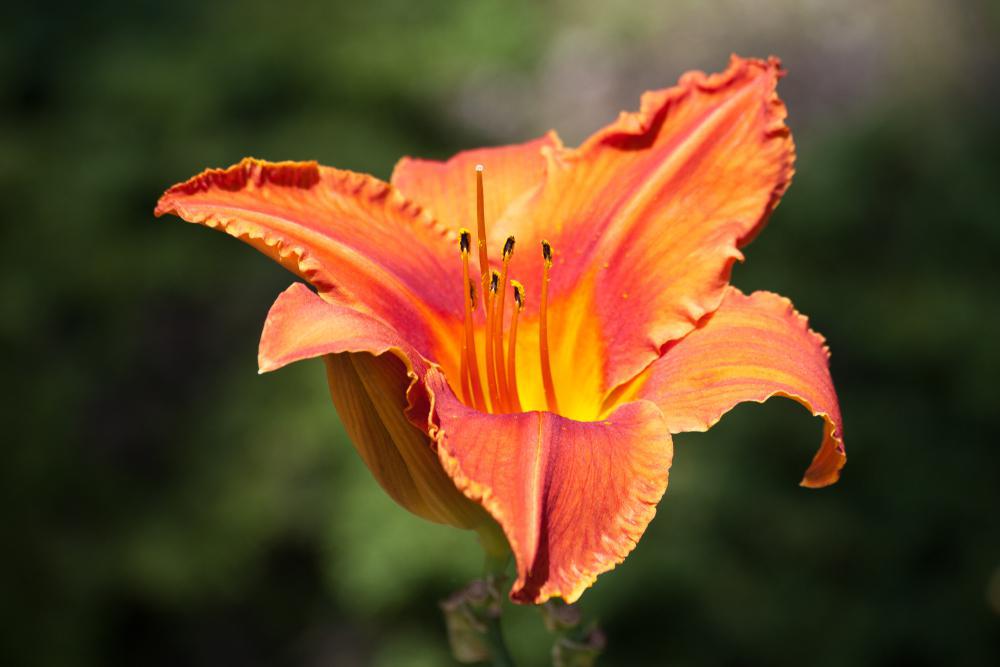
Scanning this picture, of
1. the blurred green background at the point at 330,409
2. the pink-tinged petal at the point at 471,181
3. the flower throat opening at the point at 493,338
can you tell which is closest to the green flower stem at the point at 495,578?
the flower throat opening at the point at 493,338

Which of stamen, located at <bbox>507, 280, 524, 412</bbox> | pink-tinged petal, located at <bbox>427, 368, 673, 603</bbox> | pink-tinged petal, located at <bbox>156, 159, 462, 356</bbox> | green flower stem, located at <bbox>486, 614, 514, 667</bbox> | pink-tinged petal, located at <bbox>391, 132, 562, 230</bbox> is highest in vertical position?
pink-tinged petal, located at <bbox>391, 132, 562, 230</bbox>

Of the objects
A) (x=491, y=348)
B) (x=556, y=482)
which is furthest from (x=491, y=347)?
(x=556, y=482)

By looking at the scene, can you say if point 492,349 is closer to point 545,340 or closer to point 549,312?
point 545,340

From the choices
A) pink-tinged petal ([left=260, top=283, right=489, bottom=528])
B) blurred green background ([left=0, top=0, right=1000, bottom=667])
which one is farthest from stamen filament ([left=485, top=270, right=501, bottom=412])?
blurred green background ([left=0, top=0, right=1000, bottom=667])

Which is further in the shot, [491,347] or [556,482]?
[491,347]

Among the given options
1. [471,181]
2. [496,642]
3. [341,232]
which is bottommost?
[496,642]

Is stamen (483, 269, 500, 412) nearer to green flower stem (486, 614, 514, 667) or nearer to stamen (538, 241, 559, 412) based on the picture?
stamen (538, 241, 559, 412)

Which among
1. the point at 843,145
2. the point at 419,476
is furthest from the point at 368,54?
the point at 419,476
